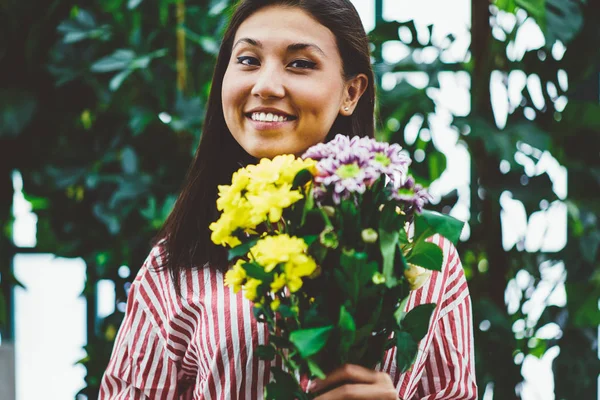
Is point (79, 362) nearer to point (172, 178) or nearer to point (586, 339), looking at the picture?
point (172, 178)

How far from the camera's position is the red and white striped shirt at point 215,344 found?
1.17 metres

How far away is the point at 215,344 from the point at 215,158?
0.34 meters

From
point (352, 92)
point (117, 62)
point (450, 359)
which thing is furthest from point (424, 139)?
point (450, 359)

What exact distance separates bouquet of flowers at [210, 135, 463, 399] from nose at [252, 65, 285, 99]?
0.22m

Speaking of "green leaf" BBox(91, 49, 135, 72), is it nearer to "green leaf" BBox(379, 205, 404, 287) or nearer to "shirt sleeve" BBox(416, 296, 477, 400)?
"shirt sleeve" BBox(416, 296, 477, 400)

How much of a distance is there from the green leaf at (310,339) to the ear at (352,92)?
19.4 inches

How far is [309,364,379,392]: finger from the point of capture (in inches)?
35.2

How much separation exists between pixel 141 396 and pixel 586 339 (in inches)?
60.5

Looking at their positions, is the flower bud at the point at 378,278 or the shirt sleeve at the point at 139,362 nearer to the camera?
the flower bud at the point at 378,278

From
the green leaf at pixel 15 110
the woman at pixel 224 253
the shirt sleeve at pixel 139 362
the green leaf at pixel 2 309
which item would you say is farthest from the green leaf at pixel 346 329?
the green leaf at pixel 2 309

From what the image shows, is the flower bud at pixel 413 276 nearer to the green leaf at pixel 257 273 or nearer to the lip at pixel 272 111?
the green leaf at pixel 257 273

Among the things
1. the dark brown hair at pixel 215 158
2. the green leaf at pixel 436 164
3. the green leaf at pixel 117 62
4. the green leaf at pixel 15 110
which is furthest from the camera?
the green leaf at pixel 15 110

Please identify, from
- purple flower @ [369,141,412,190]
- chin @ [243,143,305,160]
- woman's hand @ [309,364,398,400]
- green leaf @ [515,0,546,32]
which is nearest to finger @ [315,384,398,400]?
woman's hand @ [309,364,398,400]

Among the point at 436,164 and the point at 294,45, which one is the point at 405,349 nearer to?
the point at 294,45
